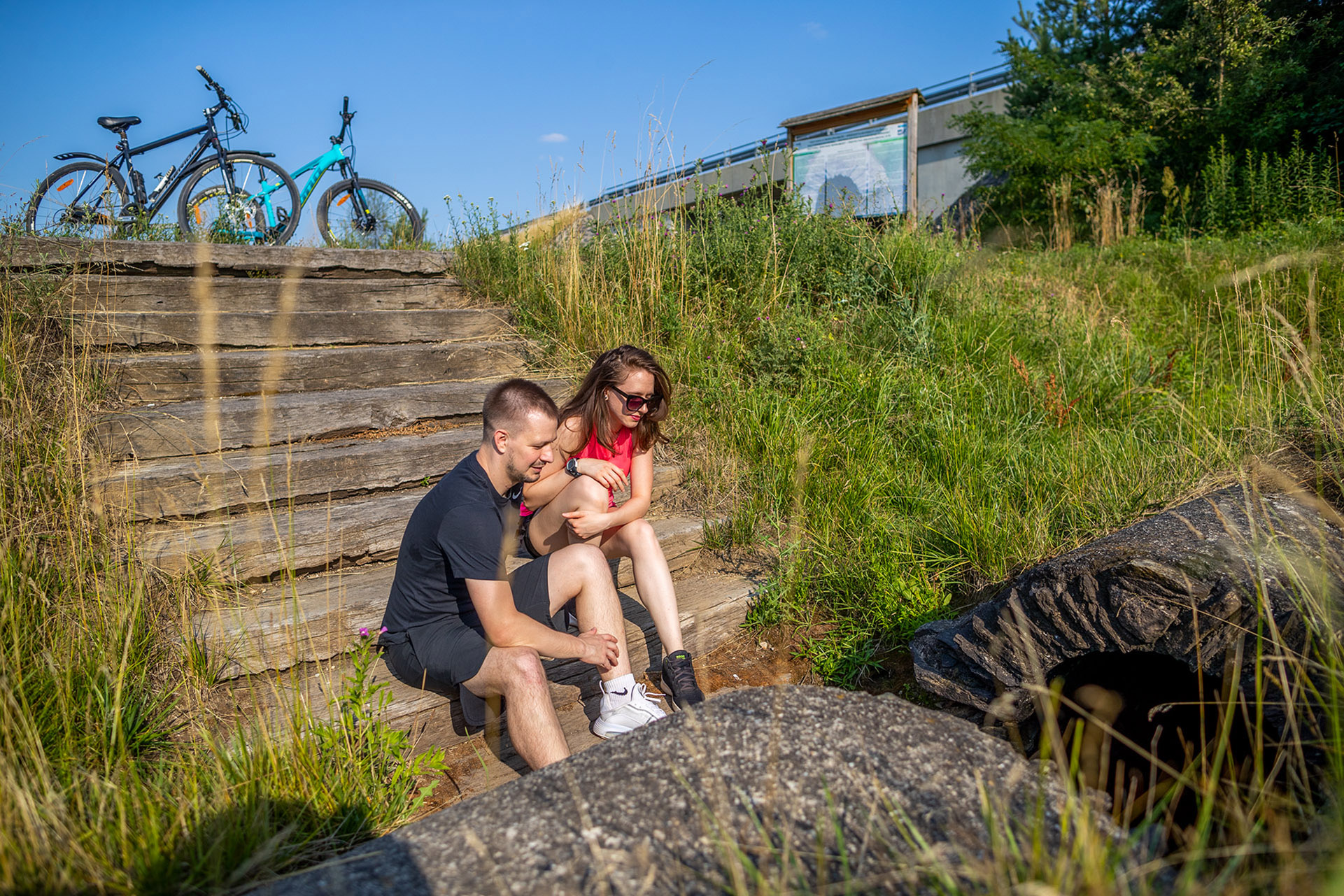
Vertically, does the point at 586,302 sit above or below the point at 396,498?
above

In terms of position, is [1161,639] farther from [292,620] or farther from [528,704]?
[292,620]

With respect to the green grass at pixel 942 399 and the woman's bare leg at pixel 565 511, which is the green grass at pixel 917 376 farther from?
the woman's bare leg at pixel 565 511

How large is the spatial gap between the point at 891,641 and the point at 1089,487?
984mm

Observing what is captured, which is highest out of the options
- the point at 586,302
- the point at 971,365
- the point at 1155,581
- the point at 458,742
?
the point at 586,302

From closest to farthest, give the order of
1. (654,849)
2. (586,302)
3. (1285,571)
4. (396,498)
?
(654,849)
(1285,571)
(396,498)
(586,302)

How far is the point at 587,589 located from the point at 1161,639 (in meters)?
1.53

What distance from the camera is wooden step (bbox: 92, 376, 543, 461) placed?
2809 mm

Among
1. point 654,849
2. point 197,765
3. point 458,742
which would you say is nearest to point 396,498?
point 458,742

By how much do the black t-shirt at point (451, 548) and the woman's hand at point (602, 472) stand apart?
40 centimetres

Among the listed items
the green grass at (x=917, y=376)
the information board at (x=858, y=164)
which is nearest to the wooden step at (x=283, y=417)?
the green grass at (x=917, y=376)

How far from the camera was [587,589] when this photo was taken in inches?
90.5

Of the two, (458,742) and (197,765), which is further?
(458,742)

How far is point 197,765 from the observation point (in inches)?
57.9

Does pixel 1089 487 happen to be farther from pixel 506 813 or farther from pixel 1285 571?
pixel 506 813
